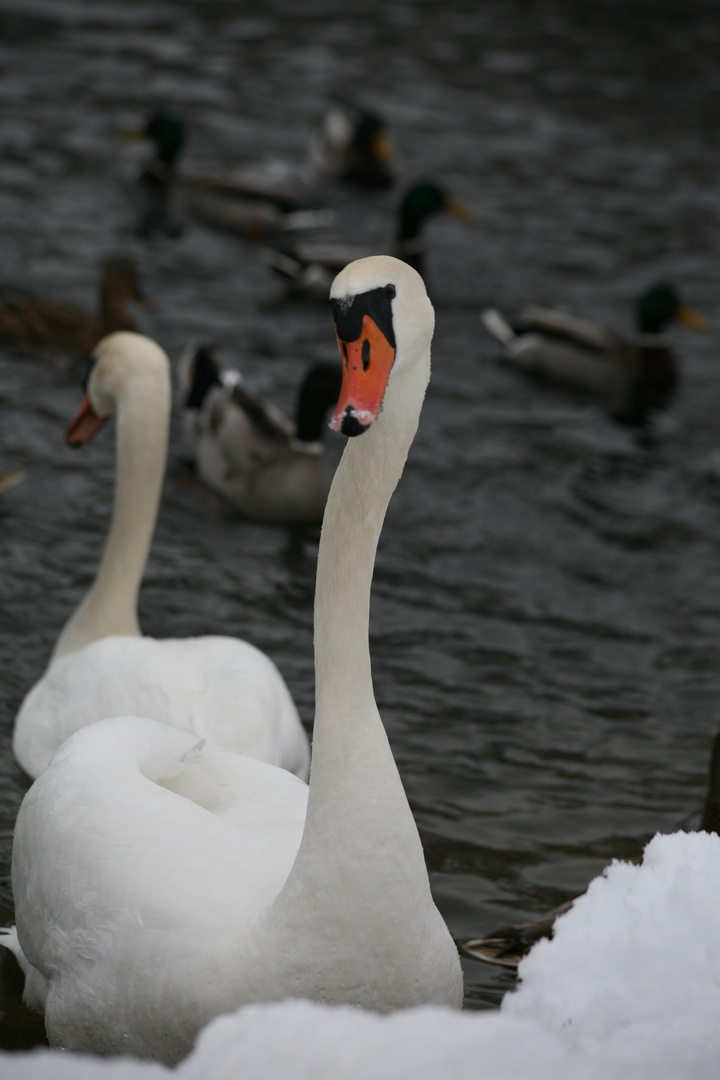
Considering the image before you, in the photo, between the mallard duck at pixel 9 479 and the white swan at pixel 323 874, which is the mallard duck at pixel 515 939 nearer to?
the white swan at pixel 323 874

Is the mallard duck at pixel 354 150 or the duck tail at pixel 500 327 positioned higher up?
the mallard duck at pixel 354 150

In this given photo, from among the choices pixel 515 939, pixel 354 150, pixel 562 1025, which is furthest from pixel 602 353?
pixel 562 1025

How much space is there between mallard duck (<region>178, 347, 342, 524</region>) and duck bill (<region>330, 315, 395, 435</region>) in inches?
228

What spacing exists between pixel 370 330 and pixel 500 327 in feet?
28.6

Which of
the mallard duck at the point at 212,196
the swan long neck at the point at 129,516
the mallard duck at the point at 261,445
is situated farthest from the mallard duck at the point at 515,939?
the mallard duck at the point at 212,196

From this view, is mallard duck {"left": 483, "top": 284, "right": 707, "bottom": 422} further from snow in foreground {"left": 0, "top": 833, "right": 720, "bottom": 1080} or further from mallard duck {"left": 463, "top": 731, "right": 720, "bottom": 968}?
snow in foreground {"left": 0, "top": 833, "right": 720, "bottom": 1080}

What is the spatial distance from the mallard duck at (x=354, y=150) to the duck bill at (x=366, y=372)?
1192 centimetres

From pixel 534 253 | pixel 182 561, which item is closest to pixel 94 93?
pixel 534 253

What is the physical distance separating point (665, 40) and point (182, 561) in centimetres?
1484

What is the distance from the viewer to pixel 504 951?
5012 mm

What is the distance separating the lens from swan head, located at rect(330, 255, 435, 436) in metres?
3.35

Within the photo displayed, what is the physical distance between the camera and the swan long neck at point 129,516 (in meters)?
6.28

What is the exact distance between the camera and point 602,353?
11.9 m

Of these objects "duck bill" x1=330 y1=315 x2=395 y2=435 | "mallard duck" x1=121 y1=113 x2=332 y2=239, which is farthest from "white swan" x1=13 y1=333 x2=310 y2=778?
"mallard duck" x1=121 y1=113 x2=332 y2=239
